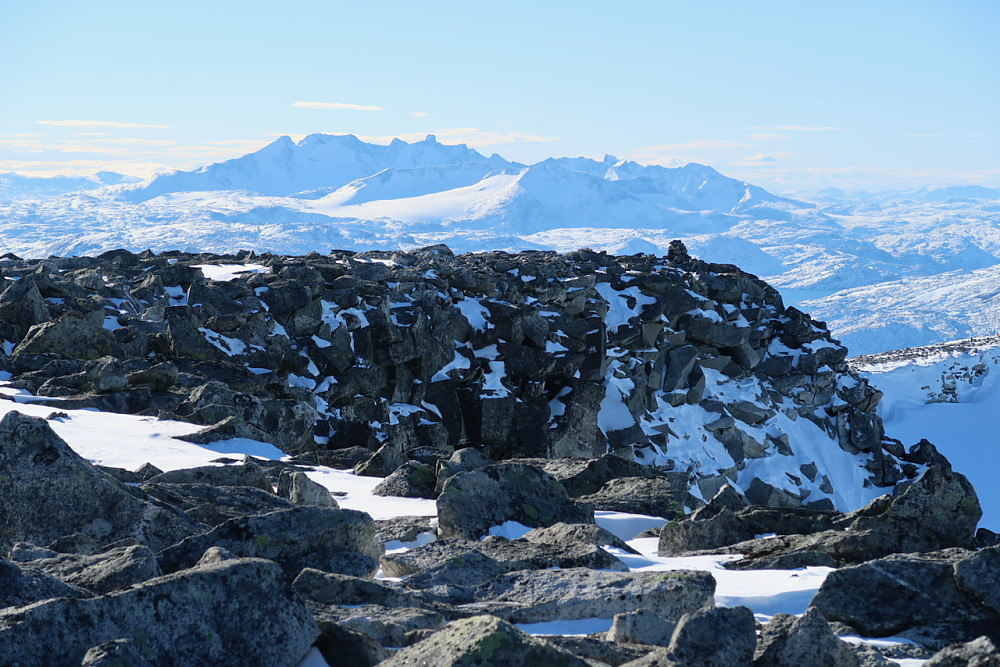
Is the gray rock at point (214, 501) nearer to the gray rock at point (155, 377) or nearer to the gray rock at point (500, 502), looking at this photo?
the gray rock at point (500, 502)

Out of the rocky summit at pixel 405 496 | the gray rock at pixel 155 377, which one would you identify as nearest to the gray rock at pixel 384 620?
the rocky summit at pixel 405 496

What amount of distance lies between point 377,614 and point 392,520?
5.31 m

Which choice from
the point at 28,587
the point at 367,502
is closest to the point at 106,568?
the point at 28,587

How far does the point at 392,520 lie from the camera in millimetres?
11492

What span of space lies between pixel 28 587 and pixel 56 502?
122 inches

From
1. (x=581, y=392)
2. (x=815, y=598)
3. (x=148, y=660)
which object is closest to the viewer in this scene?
(x=148, y=660)

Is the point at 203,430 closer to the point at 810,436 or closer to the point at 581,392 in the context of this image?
the point at 581,392

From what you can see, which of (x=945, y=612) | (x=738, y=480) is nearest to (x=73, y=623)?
(x=945, y=612)

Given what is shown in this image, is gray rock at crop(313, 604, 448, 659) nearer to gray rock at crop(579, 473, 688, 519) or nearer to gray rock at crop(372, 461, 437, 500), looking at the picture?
gray rock at crop(372, 461, 437, 500)

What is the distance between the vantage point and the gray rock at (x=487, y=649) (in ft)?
14.5

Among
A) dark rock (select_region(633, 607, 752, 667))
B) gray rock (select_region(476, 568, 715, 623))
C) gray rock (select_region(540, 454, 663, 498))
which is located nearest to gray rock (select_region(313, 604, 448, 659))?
gray rock (select_region(476, 568, 715, 623))

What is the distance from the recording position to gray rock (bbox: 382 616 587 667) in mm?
4430

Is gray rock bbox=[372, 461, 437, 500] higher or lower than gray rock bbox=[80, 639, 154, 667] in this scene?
lower

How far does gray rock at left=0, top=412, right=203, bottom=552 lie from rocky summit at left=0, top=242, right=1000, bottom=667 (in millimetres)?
22
